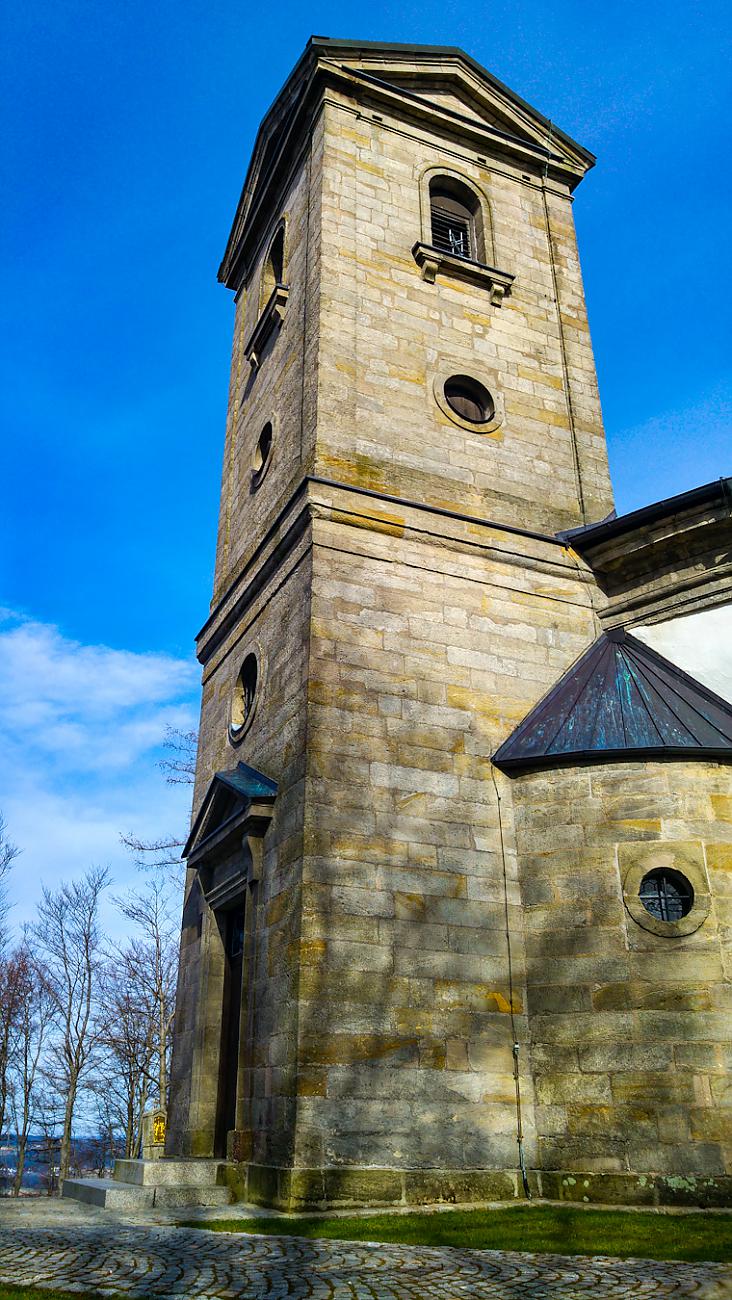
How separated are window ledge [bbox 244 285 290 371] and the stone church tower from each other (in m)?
0.08

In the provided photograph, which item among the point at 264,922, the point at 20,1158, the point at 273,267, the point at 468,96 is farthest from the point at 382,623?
the point at 20,1158

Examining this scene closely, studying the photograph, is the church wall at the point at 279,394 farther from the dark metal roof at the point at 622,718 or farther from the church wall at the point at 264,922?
the dark metal roof at the point at 622,718

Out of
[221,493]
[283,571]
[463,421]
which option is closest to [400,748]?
[283,571]

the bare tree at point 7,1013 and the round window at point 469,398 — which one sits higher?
the round window at point 469,398

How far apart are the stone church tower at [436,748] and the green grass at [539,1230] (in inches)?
23.8

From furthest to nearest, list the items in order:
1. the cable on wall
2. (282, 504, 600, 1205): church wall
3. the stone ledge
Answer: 1. the cable on wall
2. (282, 504, 600, 1205): church wall
3. the stone ledge

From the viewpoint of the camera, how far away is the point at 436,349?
15062 mm

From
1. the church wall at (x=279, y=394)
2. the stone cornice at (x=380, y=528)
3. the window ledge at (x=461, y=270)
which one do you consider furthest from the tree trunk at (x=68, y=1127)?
the window ledge at (x=461, y=270)

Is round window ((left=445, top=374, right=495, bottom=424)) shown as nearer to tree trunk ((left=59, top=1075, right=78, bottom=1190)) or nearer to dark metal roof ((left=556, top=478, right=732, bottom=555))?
dark metal roof ((left=556, top=478, right=732, bottom=555))

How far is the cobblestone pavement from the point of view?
222 inches

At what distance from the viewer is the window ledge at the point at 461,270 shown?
51.2ft

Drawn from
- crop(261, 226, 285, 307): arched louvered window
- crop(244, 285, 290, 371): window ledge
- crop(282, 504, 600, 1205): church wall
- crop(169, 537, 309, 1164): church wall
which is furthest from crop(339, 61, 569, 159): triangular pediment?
crop(169, 537, 309, 1164): church wall

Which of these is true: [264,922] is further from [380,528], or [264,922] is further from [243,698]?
[380,528]

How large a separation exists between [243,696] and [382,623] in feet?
11.0
